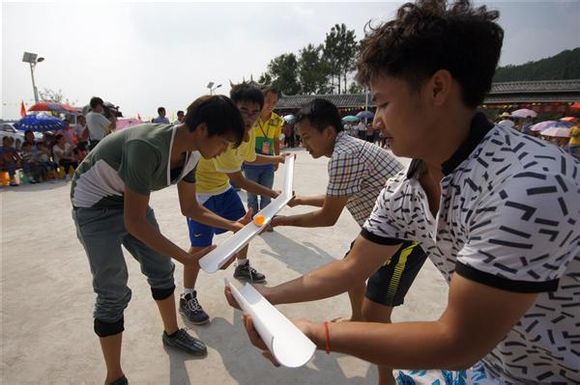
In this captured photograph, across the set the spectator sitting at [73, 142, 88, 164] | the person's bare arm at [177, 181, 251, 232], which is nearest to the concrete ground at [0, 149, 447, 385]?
the person's bare arm at [177, 181, 251, 232]

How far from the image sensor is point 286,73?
50.2 metres

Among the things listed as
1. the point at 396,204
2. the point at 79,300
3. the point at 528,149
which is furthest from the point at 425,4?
the point at 79,300

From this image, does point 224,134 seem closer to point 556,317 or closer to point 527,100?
point 556,317

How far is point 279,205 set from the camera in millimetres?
2432

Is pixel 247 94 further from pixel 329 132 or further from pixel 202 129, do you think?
pixel 202 129

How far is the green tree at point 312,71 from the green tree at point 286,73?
0.80m

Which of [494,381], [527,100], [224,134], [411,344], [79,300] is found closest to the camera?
[411,344]

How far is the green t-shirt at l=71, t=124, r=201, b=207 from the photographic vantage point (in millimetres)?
1765

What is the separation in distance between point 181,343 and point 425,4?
8.13ft

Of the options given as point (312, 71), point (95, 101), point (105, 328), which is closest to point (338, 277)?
point (105, 328)

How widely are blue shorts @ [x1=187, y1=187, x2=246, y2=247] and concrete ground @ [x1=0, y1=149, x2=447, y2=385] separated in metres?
0.65

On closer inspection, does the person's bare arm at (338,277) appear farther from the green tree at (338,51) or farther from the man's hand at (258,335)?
the green tree at (338,51)

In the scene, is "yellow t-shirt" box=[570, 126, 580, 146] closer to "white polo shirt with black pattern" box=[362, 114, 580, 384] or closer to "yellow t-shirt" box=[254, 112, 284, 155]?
"yellow t-shirt" box=[254, 112, 284, 155]

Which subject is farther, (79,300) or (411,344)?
(79,300)
